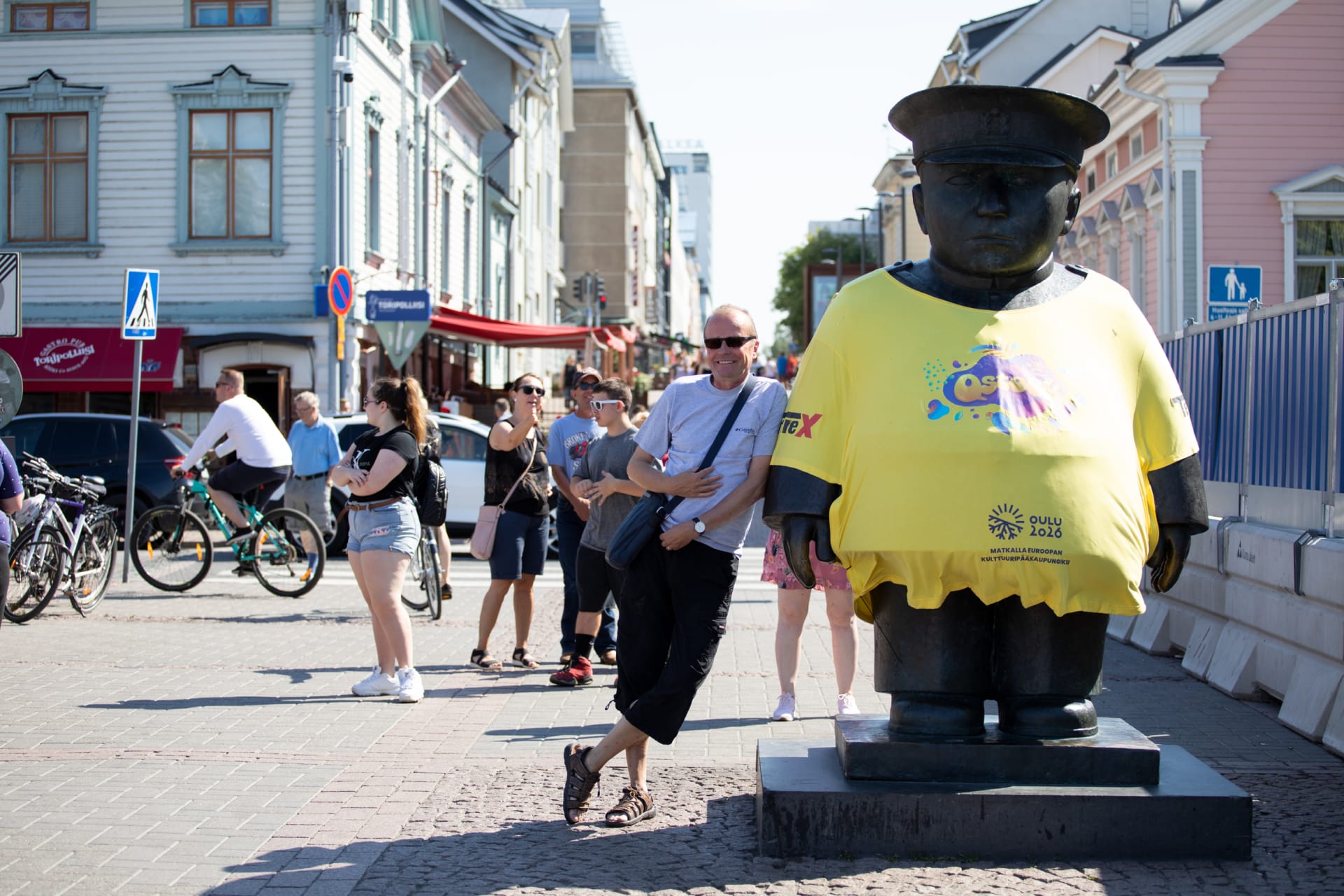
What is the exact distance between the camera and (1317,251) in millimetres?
23469

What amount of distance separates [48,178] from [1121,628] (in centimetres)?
1916

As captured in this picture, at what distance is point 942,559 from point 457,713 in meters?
3.75

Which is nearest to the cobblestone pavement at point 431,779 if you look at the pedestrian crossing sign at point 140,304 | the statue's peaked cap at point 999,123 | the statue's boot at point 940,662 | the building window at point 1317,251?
the statue's boot at point 940,662

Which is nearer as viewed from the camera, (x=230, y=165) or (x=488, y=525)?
(x=488, y=525)

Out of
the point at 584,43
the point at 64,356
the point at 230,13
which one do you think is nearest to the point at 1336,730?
the point at 64,356

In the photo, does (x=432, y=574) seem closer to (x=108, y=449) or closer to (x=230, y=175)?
(x=108, y=449)

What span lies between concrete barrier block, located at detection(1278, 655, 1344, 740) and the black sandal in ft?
14.3

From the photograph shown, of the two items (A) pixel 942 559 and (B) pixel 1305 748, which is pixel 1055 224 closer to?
(A) pixel 942 559

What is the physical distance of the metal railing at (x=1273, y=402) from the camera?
7.18 meters

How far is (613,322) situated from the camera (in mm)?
66750

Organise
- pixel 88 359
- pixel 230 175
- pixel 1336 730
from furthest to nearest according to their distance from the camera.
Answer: pixel 230 175, pixel 88 359, pixel 1336 730

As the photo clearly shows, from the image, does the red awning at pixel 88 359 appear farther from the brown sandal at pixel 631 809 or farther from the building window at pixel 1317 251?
the brown sandal at pixel 631 809

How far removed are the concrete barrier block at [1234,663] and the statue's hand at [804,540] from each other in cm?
417

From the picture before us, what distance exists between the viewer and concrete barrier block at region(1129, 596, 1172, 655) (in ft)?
31.6
